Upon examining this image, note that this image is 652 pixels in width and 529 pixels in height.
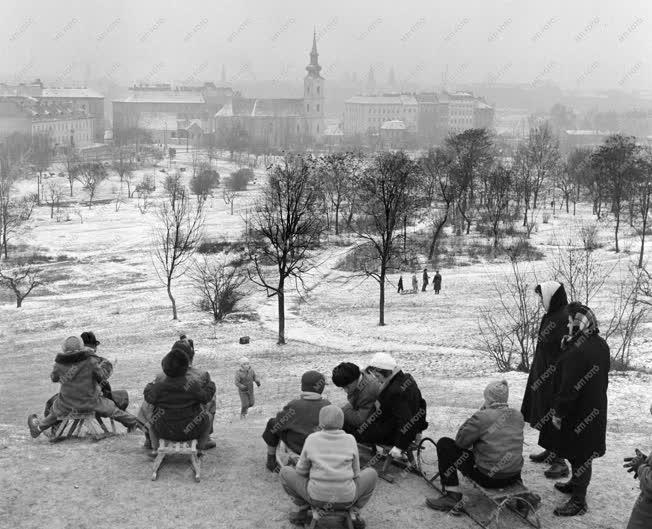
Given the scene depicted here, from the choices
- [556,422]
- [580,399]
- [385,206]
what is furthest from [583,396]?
[385,206]

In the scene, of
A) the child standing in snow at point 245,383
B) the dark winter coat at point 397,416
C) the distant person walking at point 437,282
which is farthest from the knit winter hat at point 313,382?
the distant person walking at point 437,282

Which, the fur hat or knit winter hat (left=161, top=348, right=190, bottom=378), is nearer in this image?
knit winter hat (left=161, top=348, right=190, bottom=378)

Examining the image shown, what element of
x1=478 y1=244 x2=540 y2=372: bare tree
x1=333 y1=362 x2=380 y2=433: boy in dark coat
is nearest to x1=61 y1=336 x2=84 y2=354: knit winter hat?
x1=333 y1=362 x2=380 y2=433: boy in dark coat

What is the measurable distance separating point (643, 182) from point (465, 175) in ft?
49.8

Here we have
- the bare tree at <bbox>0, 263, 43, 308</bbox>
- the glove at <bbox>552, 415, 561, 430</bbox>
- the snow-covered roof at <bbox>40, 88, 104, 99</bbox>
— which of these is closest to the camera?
the glove at <bbox>552, 415, 561, 430</bbox>

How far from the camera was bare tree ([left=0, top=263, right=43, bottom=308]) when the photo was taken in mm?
38237

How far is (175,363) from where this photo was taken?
28.5 ft

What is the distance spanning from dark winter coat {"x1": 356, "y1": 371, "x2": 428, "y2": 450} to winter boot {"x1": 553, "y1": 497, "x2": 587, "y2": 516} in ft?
5.86

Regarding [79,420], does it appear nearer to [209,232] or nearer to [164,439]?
[164,439]

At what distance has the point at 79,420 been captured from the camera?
10.4 meters

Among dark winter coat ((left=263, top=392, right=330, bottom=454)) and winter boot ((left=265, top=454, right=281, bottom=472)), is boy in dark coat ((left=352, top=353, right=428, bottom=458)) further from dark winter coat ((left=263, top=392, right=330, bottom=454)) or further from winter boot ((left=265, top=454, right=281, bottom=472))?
winter boot ((left=265, top=454, right=281, bottom=472))

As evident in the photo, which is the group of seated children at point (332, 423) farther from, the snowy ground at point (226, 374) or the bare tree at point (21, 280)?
the bare tree at point (21, 280)

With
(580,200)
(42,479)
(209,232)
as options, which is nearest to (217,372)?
(42,479)

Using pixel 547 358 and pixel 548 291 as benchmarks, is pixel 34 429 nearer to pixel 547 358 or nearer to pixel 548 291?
pixel 547 358
